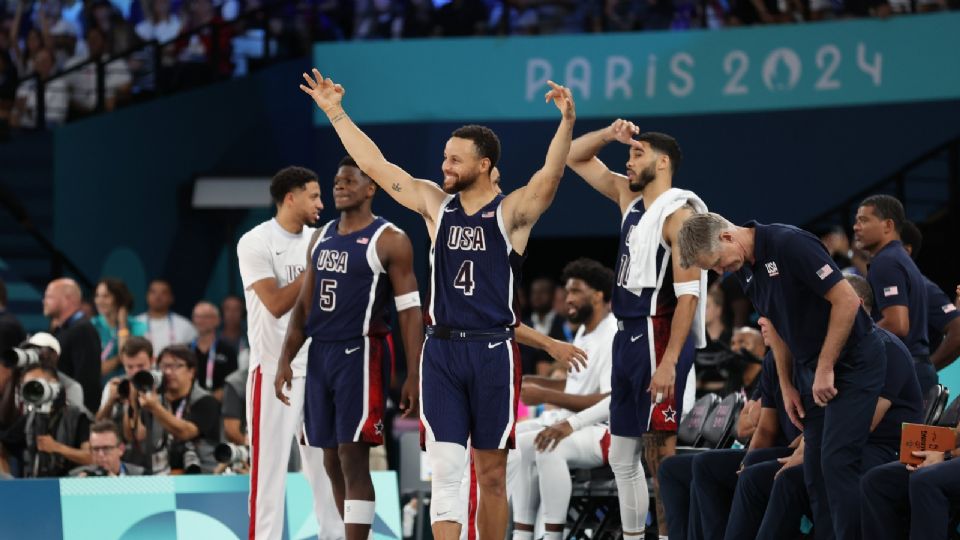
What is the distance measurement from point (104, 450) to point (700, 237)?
4829 mm

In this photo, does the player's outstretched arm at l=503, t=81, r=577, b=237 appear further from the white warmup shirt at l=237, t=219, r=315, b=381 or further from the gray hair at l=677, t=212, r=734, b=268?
the white warmup shirt at l=237, t=219, r=315, b=381

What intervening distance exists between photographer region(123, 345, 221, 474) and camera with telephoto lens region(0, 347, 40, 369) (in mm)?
736

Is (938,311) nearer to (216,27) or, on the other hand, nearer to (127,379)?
(127,379)

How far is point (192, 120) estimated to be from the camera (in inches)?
658

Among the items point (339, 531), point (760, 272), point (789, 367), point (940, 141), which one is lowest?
point (339, 531)

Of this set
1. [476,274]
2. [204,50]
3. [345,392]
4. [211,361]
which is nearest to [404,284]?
[345,392]

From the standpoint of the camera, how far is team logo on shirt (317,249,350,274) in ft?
25.2

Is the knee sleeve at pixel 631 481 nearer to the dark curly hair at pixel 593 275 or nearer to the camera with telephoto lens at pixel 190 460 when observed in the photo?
the dark curly hair at pixel 593 275

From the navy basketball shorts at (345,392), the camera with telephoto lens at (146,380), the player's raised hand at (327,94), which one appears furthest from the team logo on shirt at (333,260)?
the camera with telephoto lens at (146,380)

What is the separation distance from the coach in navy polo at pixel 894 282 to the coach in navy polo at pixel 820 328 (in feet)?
4.20

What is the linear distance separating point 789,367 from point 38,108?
10.9 m

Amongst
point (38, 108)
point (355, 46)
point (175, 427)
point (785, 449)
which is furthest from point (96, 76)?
point (785, 449)

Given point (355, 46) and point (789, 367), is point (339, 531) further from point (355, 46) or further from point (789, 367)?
point (355, 46)

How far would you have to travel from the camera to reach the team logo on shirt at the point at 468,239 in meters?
6.79
